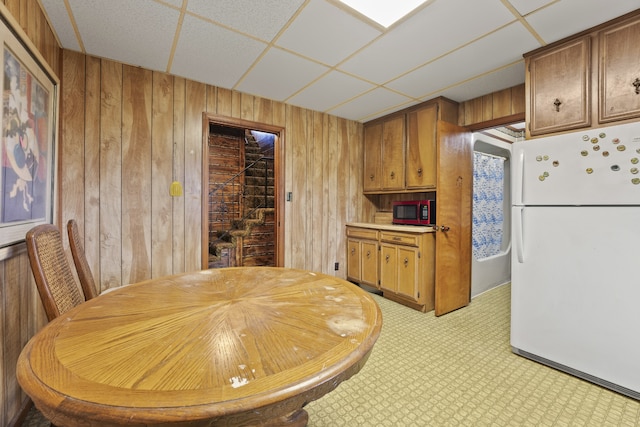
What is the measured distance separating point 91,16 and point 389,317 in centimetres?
354

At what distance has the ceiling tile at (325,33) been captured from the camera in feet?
5.92

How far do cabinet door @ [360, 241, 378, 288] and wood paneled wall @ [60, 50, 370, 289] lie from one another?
43.2 inches

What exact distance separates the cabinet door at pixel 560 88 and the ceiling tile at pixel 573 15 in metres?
0.12

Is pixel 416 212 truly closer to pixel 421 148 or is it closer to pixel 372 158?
pixel 421 148

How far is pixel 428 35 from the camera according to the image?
2.01 m

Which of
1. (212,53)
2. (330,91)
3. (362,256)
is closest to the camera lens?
(212,53)

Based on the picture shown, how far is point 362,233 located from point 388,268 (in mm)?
601

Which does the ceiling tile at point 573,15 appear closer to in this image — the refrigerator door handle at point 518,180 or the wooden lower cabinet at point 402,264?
the refrigerator door handle at point 518,180

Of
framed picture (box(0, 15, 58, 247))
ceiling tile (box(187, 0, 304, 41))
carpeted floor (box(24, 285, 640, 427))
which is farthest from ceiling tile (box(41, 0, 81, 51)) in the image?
carpeted floor (box(24, 285, 640, 427))

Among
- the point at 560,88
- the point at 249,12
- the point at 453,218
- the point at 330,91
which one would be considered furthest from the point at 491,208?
the point at 249,12

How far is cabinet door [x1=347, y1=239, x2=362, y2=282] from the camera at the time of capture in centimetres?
385

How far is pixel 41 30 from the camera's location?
178 centimetres

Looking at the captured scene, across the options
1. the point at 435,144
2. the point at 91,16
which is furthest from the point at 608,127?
the point at 91,16

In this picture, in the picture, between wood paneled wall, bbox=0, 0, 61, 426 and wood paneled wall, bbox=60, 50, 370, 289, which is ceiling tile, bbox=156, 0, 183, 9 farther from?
wood paneled wall, bbox=60, 50, 370, 289
